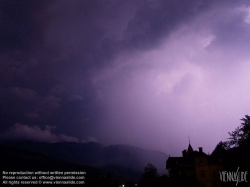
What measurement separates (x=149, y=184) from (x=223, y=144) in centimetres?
1872

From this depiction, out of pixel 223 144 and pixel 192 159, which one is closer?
pixel 223 144

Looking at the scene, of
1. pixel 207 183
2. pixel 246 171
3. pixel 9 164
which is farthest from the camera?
pixel 9 164

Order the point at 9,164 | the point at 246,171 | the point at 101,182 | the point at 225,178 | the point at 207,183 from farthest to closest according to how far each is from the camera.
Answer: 1. the point at 9,164
2. the point at 207,183
3. the point at 101,182
4. the point at 225,178
5. the point at 246,171

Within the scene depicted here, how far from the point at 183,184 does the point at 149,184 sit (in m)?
7.57

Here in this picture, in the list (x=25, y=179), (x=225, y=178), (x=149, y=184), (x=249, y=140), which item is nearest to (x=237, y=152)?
(x=249, y=140)

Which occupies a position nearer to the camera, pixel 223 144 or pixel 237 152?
pixel 237 152

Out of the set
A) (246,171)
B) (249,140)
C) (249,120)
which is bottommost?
(246,171)

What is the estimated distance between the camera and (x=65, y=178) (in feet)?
152

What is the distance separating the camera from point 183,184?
43.2 meters

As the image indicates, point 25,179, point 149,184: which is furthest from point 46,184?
point 149,184

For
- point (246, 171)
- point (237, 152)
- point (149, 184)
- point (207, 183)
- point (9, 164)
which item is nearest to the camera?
point (246, 171)

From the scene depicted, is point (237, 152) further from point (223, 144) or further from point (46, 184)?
point (46, 184)

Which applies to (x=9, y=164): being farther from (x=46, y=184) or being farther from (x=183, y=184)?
(x=183, y=184)

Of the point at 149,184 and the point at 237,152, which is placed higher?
the point at 237,152
